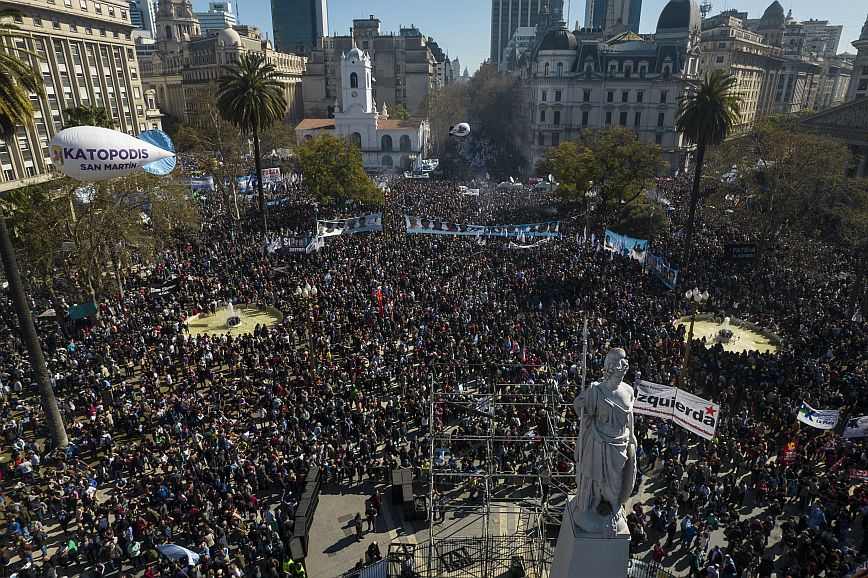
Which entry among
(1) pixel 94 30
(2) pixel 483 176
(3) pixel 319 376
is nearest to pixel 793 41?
(2) pixel 483 176

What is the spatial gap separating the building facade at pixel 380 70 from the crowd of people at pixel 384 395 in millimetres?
88773

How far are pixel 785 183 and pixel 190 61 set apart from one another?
118 meters

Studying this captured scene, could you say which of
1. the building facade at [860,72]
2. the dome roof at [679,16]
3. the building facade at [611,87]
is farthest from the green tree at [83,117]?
the dome roof at [679,16]

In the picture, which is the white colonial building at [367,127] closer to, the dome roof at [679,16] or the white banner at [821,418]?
the dome roof at [679,16]

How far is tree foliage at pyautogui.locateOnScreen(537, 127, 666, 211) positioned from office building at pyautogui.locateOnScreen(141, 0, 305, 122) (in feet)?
223

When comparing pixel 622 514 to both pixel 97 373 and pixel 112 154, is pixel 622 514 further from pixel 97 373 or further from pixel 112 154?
pixel 97 373

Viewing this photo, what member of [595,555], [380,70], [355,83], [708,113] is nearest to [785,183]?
[708,113]

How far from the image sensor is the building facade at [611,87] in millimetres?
70375

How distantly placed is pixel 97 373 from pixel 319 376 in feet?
31.5

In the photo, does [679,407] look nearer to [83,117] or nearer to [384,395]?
[384,395]

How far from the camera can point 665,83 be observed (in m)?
69.7

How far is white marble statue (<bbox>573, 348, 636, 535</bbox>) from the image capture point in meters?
7.71

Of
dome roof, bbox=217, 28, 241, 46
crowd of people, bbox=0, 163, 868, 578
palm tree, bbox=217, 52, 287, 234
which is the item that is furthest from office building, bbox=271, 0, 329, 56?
crowd of people, bbox=0, 163, 868, 578

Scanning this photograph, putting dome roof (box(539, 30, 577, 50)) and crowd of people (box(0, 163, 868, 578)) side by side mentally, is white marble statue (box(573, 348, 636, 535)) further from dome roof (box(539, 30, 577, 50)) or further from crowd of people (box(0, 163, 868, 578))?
dome roof (box(539, 30, 577, 50))
